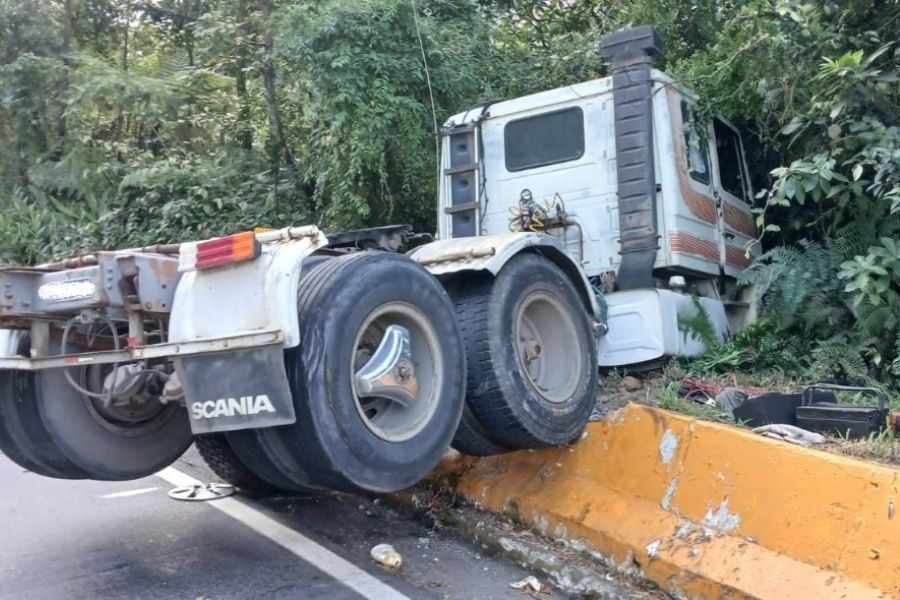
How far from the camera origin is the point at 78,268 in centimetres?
373

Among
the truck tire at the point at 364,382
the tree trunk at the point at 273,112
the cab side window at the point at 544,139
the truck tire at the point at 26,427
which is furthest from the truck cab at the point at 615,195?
the tree trunk at the point at 273,112

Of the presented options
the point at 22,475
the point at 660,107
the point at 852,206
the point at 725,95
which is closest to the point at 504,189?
the point at 660,107

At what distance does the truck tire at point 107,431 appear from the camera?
4.18m

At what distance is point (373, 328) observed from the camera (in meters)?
3.76

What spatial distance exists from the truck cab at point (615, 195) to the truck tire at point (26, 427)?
340 cm

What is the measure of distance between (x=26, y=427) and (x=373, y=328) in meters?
1.82

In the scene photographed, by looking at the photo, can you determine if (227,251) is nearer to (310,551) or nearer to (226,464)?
(310,551)

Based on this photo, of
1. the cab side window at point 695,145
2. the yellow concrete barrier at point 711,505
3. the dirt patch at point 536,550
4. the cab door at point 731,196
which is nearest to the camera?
the yellow concrete barrier at point 711,505

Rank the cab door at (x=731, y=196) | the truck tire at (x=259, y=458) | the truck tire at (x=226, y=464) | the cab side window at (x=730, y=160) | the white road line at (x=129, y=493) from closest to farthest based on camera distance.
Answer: the truck tire at (x=259, y=458) < the truck tire at (x=226, y=464) < the white road line at (x=129, y=493) < the cab door at (x=731, y=196) < the cab side window at (x=730, y=160)

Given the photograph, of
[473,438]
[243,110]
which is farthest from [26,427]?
[243,110]

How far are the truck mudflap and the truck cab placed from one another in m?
3.15

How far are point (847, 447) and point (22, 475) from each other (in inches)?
213

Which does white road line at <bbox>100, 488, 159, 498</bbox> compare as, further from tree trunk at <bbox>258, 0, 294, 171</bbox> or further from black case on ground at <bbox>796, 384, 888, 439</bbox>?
tree trunk at <bbox>258, 0, 294, 171</bbox>

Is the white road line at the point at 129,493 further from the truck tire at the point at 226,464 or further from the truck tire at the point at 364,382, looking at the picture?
the truck tire at the point at 364,382
